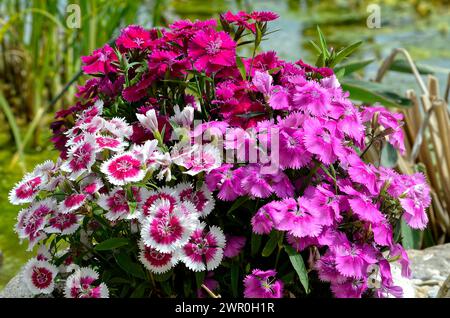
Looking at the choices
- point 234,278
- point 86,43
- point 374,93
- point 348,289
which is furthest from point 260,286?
point 86,43

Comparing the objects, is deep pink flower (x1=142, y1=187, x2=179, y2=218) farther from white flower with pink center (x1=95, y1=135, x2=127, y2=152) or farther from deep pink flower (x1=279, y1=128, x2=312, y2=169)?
deep pink flower (x1=279, y1=128, x2=312, y2=169)

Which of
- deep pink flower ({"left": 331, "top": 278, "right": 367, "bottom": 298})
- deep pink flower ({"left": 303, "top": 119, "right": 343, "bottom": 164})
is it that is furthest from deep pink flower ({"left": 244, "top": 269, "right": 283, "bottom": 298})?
deep pink flower ({"left": 303, "top": 119, "right": 343, "bottom": 164})

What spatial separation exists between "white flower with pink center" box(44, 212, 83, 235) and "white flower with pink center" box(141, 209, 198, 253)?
0.56ft

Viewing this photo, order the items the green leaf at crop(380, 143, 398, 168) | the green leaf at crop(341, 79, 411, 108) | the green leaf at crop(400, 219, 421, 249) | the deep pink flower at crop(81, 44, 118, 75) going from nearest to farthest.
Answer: the deep pink flower at crop(81, 44, 118, 75)
the green leaf at crop(400, 219, 421, 249)
the green leaf at crop(380, 143, 398, 168)
the green leaf at crop(341, 79, 411, 108)

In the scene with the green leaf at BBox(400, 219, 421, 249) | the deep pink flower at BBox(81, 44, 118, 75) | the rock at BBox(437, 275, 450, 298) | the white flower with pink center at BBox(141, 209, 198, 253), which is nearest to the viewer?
the white flower with pink center at BBox(141, 209, 198, 253)

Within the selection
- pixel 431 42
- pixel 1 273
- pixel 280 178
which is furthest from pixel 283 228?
pixel 431 42

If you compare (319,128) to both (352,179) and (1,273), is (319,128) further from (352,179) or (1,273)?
(1,273)

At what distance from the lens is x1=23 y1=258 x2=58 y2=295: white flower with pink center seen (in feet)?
4.67

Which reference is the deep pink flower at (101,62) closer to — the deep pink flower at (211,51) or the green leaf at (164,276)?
the deep pink flower at (211,51)

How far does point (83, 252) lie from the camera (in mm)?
1443

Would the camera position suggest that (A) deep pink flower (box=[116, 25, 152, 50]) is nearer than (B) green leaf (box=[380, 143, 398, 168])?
Yes

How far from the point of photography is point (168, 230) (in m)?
1.27

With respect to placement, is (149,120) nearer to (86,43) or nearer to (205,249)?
(205,249)
